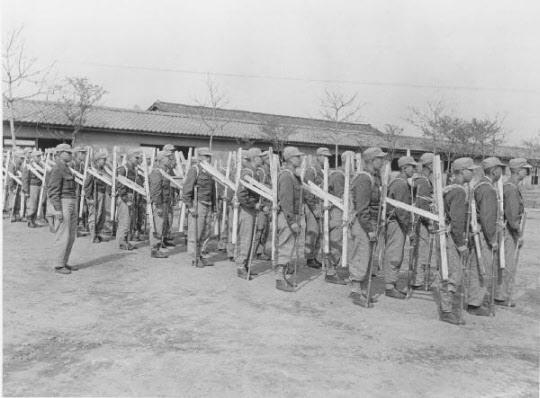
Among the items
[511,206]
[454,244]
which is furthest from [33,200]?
[511,206]

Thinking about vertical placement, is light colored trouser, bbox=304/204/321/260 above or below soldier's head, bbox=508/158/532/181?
below

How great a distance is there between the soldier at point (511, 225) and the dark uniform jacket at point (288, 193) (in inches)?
115

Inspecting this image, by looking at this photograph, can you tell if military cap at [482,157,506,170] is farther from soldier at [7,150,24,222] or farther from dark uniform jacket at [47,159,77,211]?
soldier at [7,150,24,222]

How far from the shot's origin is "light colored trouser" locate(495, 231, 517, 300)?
22.8ft

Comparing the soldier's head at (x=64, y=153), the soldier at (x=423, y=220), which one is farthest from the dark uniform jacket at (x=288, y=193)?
the soldier's head at (x=64, y=153)

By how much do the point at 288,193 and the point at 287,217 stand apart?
1.18 ft

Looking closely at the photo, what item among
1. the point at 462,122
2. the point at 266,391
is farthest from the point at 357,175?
the point at 462,122

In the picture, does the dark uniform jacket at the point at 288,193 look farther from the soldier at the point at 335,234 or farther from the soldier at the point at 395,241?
the soldier at the point at 395,241

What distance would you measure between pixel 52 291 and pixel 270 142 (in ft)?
70.9

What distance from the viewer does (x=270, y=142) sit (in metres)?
28.0

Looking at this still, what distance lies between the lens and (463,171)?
6320 millimetres

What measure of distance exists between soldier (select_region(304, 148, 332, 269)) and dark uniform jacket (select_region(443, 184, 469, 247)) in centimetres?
314

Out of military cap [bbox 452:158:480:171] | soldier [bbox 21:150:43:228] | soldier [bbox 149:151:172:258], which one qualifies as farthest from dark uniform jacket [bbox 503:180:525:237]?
soldier [bbox 21:150:43:228]

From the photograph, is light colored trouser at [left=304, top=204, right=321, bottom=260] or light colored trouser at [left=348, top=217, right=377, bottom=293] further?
light colored trouser at [left=304, top=204, right=321, bottom=260]
